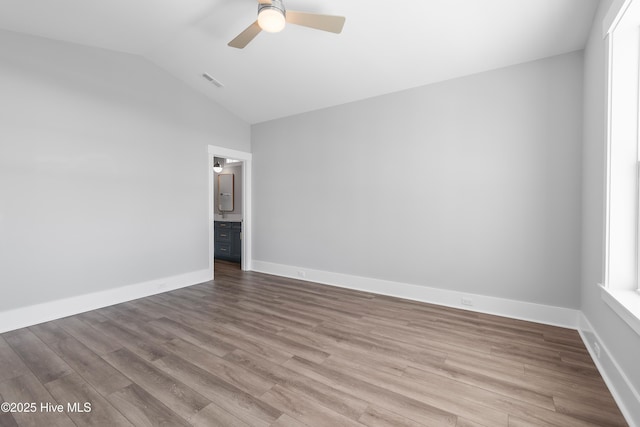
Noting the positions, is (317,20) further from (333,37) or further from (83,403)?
(83,403)

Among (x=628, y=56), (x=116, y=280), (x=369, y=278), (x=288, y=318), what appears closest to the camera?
(x=628, y=56)

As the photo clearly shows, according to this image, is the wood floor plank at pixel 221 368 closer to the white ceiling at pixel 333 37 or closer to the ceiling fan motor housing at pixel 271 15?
the ceiling fan motor housing at pixel 271 15

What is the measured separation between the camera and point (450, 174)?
11.5 feet

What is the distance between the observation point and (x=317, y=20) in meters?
2.35

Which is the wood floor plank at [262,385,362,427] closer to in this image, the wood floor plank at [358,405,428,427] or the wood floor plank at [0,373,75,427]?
the wood floor plank at [358,405,428,427]

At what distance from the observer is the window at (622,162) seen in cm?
190

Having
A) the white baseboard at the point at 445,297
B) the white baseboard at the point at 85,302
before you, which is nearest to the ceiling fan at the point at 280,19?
the white baseboard at the point at 445,297

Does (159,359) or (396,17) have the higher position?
(396,17)

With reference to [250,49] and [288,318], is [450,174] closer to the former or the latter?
[288,318]

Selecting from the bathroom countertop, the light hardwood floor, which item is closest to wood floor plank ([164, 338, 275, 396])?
the light hardwood floor

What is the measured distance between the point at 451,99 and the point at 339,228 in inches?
93.5

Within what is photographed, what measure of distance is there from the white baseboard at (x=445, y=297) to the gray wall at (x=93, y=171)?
80.4 inches

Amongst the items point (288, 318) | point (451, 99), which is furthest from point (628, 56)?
point (288, 318)

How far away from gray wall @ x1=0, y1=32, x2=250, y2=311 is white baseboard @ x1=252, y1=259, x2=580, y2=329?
80.4 inches
